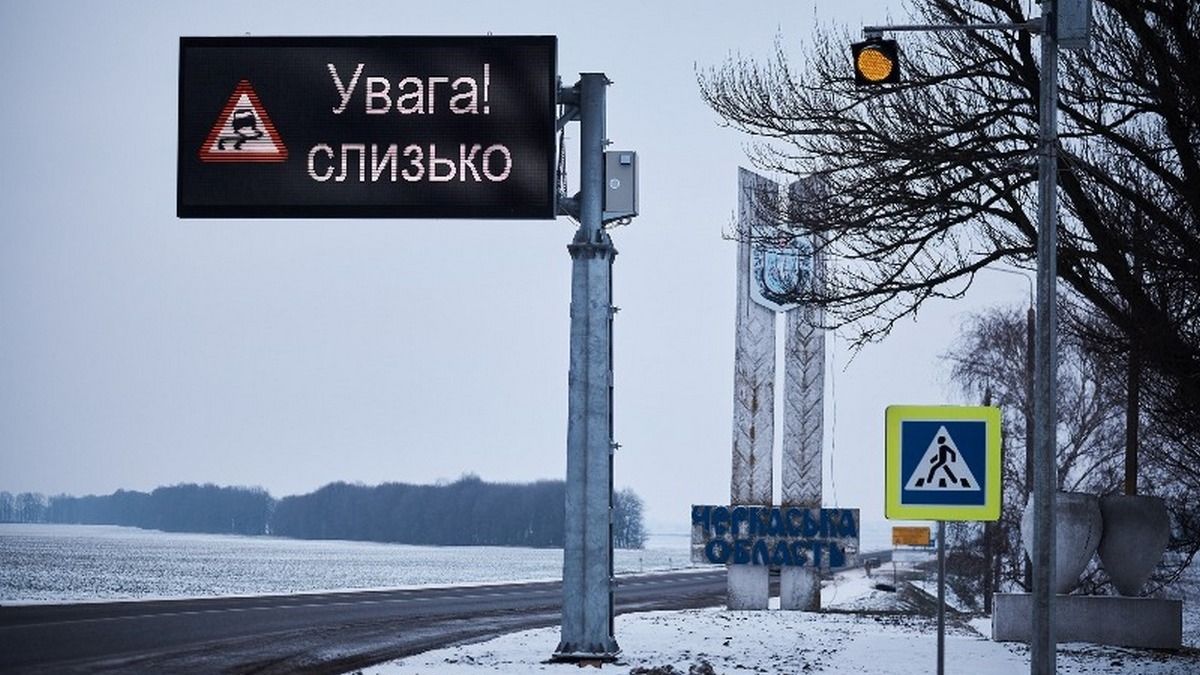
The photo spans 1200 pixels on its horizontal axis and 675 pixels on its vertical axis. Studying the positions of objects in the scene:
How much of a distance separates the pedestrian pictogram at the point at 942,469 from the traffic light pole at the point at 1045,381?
2.20m

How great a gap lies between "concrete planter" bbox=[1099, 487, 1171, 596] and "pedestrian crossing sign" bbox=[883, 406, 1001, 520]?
16019 mm

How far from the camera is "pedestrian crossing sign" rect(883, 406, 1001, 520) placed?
45.3ft

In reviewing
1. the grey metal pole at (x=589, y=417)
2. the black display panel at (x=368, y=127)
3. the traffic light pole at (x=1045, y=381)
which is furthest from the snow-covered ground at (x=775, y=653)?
the black display panel at (x=368, y=127)

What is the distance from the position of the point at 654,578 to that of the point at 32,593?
30874 millimetres

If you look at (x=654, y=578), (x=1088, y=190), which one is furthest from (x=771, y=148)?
(x=654, y=578)

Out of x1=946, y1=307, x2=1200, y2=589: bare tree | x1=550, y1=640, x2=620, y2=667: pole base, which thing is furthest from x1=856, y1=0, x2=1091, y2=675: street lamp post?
x1=946, y1=307, x2=1200, y2=589: bare tree

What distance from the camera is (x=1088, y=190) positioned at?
2423cm

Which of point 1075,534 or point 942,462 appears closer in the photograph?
point 942,462

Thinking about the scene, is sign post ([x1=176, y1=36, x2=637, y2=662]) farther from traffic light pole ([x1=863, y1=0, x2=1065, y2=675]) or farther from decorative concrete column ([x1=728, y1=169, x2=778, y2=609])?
decorative concrete column ([x1=728, y1=169, x2=778, y2=609])

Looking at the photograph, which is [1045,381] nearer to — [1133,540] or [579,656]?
[579,656]

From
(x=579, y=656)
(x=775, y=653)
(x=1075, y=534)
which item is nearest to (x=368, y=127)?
(x=579, y=656)

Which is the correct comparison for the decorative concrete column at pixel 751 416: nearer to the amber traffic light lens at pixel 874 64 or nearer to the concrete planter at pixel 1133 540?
the concrete planter at pixel 1133 540

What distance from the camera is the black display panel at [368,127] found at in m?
18.7

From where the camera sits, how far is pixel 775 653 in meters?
23.1
